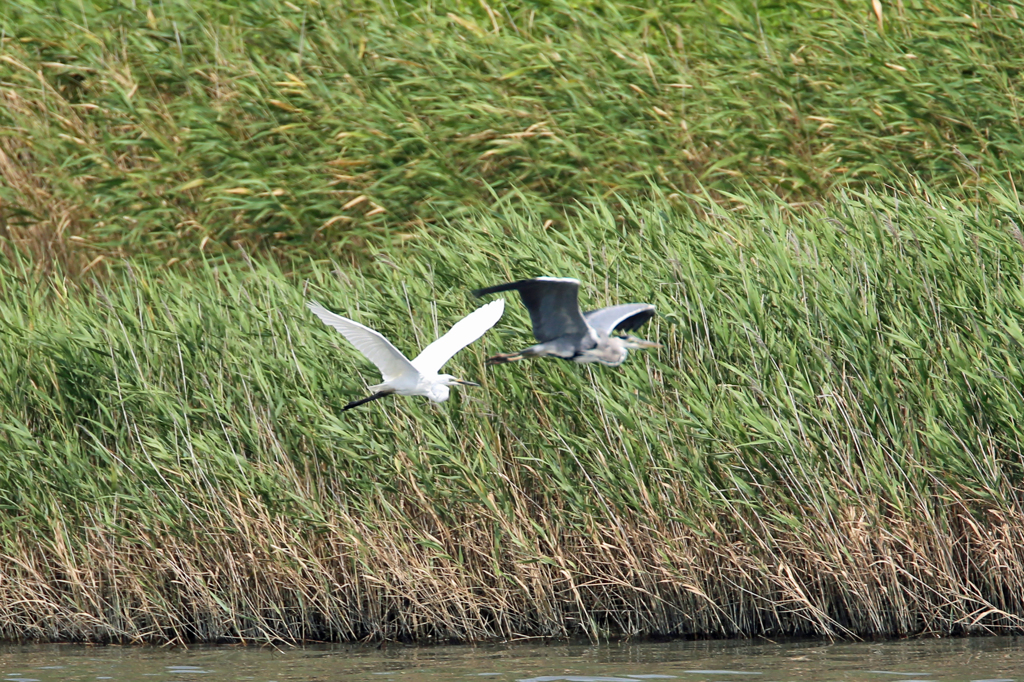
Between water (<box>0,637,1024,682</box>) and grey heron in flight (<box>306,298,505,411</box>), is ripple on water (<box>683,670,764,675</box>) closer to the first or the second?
water (<box>0,637,1024,682</box>)

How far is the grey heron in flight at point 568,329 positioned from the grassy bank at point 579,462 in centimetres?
72

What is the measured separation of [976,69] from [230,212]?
6801 millimetres

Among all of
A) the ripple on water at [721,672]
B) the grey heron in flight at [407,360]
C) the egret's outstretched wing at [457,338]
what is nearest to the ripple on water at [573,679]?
the ripple on water at [721,672]

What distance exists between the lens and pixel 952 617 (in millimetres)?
6473

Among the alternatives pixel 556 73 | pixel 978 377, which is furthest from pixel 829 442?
pixel 556 73

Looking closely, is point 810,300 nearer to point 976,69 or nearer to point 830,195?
point 830,195

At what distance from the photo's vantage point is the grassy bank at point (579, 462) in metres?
6.52

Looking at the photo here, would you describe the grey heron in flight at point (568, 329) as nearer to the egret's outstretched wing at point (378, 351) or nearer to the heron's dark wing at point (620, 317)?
the heron's dark wing at point (620, 317)

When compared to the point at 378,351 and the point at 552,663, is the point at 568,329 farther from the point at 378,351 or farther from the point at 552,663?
the point at 552,663

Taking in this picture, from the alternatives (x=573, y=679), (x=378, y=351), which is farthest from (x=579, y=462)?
(x=378, y=351)

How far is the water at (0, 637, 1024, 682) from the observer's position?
600 centimetres

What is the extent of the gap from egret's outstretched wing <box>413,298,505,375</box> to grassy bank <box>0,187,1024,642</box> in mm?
810

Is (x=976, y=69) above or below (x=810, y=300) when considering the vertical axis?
above

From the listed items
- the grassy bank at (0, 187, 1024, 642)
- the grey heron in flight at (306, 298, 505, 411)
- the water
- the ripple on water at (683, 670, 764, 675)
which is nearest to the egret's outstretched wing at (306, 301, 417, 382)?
the grey heron in flight at (306, 298, 505, 411)
